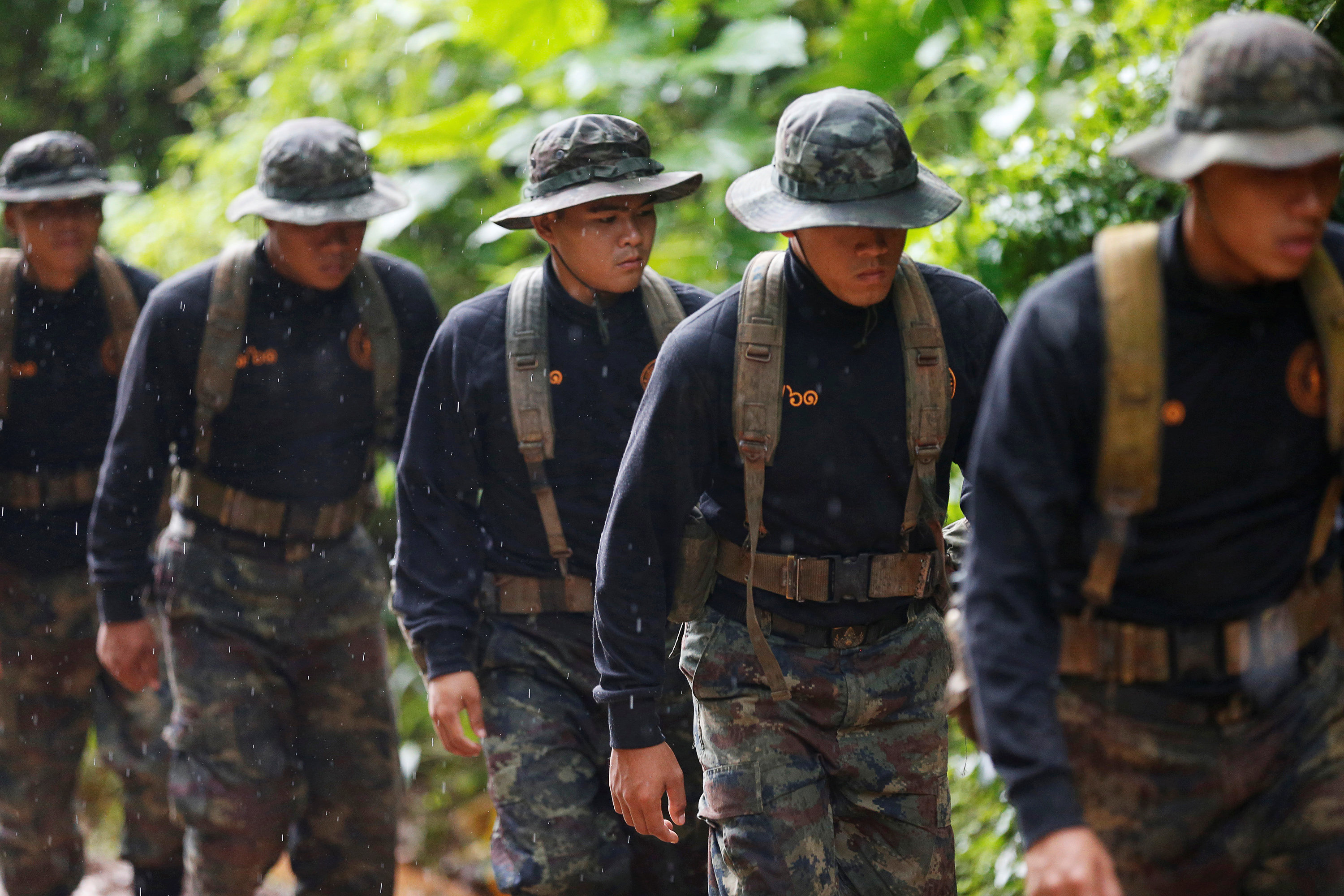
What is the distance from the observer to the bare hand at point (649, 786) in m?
3.88

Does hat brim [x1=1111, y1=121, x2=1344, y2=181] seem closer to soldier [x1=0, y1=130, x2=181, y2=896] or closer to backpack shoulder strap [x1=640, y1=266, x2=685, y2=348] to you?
backpack shoulder strap [x1=640, y1=266, x2=685, y2=348]

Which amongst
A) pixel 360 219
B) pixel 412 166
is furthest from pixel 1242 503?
pixel 412 166

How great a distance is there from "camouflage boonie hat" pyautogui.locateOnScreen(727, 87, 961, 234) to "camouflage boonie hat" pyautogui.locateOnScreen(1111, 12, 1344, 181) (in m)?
0.92

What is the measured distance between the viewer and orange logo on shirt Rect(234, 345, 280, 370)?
17.7ft

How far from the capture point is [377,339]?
5.49 meters

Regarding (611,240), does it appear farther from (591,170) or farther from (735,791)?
(735,791)

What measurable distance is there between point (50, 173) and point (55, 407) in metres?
1.00

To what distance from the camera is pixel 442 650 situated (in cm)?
462

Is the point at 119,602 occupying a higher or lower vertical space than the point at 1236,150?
lower

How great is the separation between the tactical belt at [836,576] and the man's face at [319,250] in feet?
7.40

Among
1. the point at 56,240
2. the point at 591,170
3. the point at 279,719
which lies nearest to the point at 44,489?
the point at 56,240

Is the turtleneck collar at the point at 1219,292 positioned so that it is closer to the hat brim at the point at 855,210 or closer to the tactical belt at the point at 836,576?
the hat brim at the point at 855,210

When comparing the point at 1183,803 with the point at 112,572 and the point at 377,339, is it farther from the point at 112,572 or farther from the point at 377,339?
the point at 112,572

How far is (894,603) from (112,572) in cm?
305
